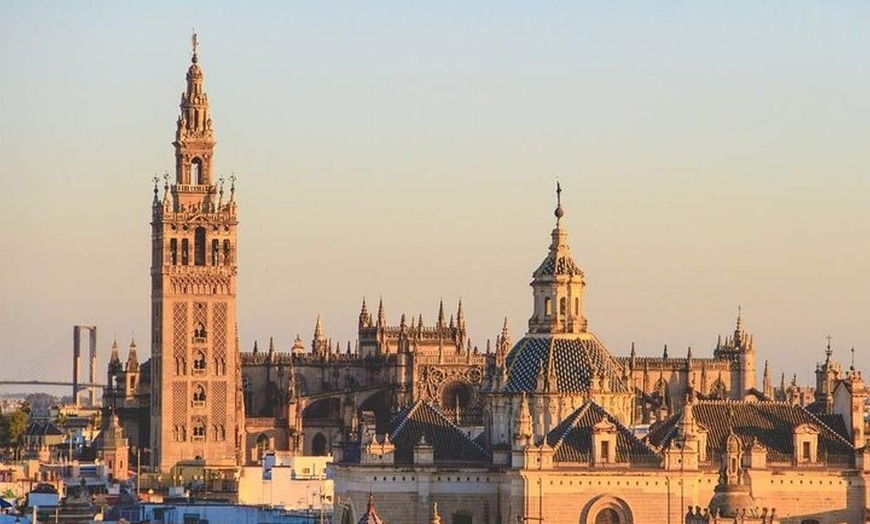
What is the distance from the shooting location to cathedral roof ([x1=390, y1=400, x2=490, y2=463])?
118 meters

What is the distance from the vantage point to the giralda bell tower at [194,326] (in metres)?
186

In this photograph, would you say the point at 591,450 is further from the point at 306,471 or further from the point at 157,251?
the point at 157,251

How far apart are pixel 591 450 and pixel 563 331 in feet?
22.8

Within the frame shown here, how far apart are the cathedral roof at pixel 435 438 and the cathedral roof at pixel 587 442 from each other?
3882mm

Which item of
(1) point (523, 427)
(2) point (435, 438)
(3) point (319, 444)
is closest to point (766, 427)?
(1) point (523, 427)

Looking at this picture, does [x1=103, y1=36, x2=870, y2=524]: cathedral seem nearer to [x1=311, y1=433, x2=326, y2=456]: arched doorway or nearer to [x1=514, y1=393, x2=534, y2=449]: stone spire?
[x1=514, y1=393, x2=534, y2=449]: stone spire

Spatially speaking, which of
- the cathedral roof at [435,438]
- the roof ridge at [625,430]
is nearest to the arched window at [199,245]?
the cathedral roof at [435,438]

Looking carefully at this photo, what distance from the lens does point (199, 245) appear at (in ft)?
621

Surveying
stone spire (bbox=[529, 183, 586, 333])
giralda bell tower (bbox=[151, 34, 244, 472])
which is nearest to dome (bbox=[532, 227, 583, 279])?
stone spire (bbox=[529, 183, 586, 333])

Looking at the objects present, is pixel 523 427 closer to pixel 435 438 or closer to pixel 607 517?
pixel 607 517

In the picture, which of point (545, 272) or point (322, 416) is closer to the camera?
point (545, 272)

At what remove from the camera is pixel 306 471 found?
16200 centimetres

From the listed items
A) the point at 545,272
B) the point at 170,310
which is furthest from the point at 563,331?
the point at 170,310

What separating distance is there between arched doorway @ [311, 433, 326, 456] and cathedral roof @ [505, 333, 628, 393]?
7316 centimetres
